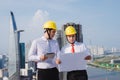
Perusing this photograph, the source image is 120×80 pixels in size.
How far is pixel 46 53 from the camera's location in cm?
333

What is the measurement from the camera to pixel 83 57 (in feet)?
11.0

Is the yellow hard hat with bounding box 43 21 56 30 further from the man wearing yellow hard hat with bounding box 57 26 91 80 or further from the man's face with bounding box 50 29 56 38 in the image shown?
the man wearing yellow hard hat with bounding box 57 26 91 80

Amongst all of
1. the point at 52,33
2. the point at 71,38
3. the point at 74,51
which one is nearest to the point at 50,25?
the point at 52,33

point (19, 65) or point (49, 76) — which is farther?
point (19, 65)

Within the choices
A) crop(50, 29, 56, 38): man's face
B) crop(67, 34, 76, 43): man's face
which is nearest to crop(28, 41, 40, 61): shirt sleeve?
crop(50, 29, 56, 38): man's face

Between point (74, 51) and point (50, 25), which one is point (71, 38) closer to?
point (74, 51)

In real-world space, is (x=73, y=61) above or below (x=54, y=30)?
below

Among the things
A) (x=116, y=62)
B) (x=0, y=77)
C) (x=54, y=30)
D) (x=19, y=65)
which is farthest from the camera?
(x=116, y=62)

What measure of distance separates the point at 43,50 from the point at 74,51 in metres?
0.33

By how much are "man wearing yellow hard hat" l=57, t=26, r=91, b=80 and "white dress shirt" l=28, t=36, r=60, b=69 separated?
0.09 meters

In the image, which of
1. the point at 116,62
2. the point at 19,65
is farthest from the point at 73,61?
the point at 116,62

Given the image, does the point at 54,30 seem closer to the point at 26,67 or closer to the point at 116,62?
the point at 26,67

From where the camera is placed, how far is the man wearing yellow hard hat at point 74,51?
131 inches

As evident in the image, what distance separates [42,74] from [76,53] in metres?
0.42
